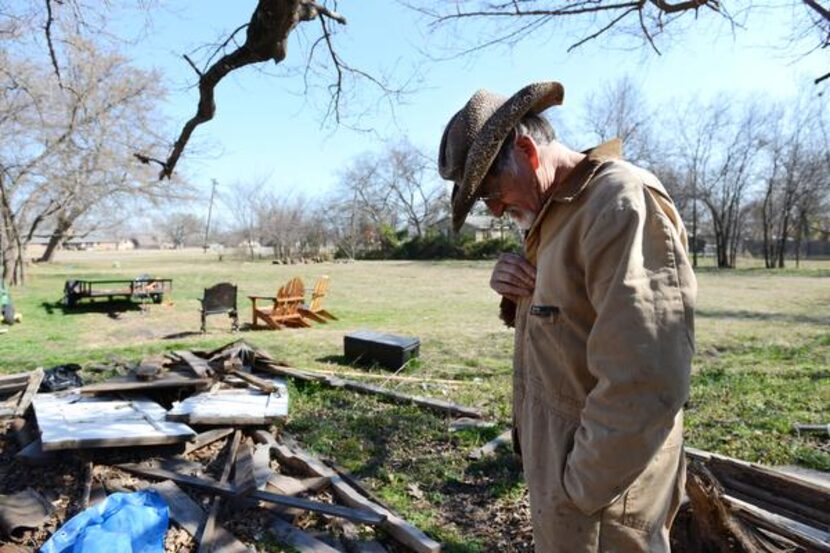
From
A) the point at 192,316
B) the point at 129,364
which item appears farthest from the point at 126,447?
the point at 192,316

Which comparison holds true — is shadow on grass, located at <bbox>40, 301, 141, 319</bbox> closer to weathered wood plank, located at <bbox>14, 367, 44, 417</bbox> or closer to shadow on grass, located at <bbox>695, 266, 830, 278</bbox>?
weathered wood plank, located at <bbox>14, 367, 44, 417</bbox>

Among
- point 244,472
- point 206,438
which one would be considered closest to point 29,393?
point 206,438

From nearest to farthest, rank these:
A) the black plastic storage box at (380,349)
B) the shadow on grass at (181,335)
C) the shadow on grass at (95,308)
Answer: the black plastic storage box at (380,349), the shadow on grass at (181,335), the shadow on grass at (95,308)

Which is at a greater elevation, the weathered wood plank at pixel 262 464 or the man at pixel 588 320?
the man at pixel 588 320

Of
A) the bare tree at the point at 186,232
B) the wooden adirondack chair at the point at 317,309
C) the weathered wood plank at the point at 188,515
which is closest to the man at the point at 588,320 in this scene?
the weathered wood plank at the point at 188,515

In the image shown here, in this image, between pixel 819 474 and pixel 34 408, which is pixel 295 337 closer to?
pixel 34 408

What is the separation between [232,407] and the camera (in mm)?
5258

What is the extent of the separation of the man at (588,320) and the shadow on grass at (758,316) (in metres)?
14.1

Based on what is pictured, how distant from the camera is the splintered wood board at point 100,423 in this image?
4.20m

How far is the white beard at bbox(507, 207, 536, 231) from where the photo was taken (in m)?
1.69

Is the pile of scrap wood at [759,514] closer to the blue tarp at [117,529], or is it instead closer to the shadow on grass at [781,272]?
the blue tarp at [117,529]

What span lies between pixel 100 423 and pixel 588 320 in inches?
176

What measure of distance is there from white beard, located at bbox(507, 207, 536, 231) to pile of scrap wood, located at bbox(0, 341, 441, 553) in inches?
91.2

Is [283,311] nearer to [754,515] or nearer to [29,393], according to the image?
[29,393]
